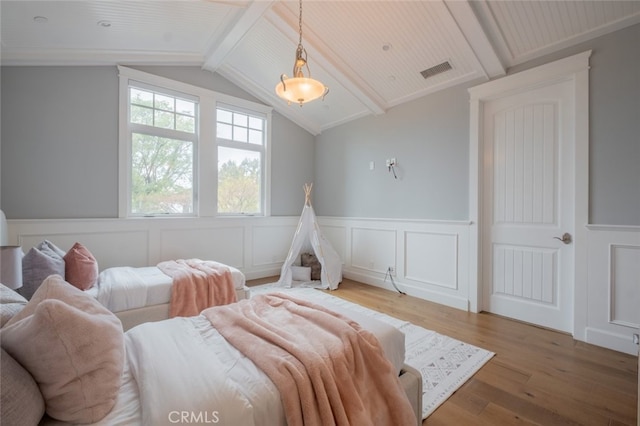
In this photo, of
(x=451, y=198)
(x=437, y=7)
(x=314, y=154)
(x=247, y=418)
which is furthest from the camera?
(x=314, y=154)

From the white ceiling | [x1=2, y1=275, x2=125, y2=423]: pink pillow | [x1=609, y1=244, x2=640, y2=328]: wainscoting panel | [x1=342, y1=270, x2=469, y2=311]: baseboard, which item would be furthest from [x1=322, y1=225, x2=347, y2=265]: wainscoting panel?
[x1=2, y1=275, x2=125, y2=423]: pink pillow

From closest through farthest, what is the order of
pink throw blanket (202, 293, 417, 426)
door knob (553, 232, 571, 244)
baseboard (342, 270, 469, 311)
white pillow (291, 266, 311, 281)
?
pink throw blanket (202, 293, 417, 426) < door knob (553, 232, 571, 244) < baseboard (342, 270, 469, 311) < white pillow (291, 266, 311, 281)

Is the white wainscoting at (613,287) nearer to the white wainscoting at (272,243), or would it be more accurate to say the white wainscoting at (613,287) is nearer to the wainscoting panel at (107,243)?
the white wainscoting at (272,243)

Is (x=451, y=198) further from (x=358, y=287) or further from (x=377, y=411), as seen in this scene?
(x=377, y=411)

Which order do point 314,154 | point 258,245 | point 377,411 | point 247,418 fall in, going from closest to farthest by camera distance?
1. point 247,418
2. point 377,411
3. point 258,245
4. point 314,154

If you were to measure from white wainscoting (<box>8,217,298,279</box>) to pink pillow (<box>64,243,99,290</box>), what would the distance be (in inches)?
38.6

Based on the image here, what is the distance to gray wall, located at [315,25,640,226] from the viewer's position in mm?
2266

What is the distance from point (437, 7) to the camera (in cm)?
253

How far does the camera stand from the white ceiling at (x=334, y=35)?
2439 millimetres

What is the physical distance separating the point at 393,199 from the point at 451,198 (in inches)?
32.0

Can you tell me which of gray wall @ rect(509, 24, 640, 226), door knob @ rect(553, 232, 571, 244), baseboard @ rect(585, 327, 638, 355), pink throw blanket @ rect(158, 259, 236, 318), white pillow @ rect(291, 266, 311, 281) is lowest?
baseboard @ rect(585, 327, 638, 355)

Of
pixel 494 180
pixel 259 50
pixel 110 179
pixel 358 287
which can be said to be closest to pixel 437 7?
pixel 494 180

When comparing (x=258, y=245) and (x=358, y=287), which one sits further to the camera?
(x=258, y=245)

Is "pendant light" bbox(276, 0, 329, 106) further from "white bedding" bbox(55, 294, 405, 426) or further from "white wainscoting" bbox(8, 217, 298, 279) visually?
"white wainscoting" bbox(8, 217, 298, 279)
